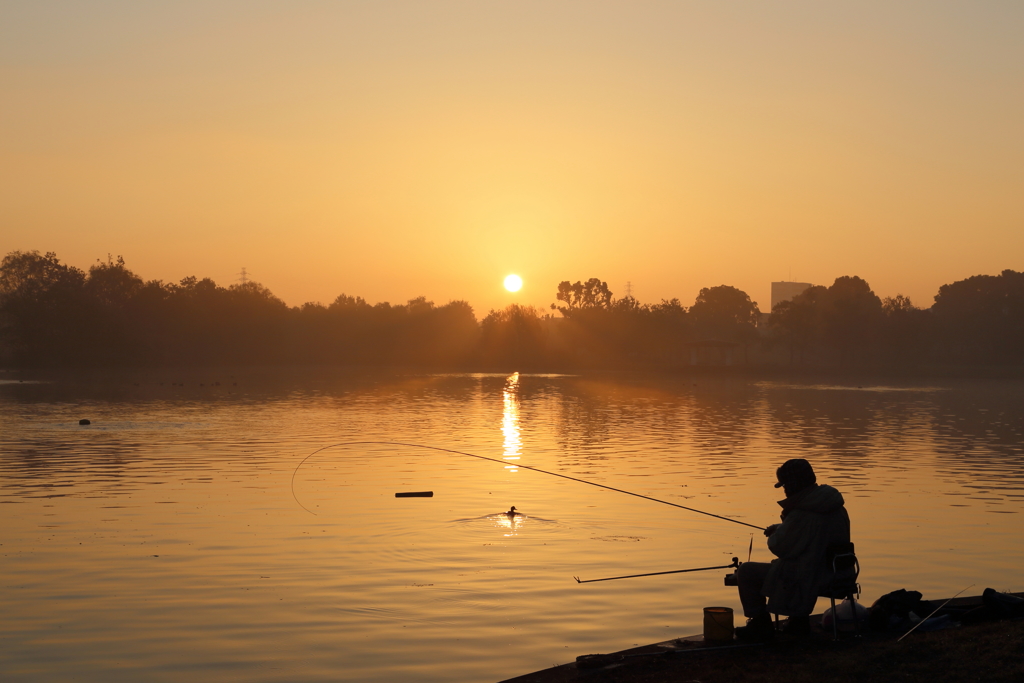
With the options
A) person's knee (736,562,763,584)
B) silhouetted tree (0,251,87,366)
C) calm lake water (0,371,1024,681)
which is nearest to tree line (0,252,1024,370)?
silhouetted tree (0,251,87,366)

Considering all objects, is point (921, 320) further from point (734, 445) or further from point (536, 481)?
point (536, 481)

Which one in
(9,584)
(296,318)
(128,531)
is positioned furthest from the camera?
(296,318)

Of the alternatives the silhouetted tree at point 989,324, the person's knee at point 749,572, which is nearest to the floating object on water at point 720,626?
the person's knee at point 749,572

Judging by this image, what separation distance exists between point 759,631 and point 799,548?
0.79 meters

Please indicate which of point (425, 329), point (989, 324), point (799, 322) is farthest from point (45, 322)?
point (989, 324)

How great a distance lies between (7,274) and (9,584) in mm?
136762

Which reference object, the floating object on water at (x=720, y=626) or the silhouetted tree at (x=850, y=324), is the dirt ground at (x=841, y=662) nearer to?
the floating object on water at (x=720, y=626)

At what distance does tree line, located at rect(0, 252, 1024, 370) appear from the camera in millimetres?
116125

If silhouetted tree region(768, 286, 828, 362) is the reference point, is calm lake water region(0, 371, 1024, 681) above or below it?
below

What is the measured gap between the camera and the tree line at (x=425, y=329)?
11612 cm

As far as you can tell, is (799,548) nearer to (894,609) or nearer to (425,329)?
(894,609)

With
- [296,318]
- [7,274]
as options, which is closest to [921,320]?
[296,318]

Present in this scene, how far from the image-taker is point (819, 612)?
10.7 meters

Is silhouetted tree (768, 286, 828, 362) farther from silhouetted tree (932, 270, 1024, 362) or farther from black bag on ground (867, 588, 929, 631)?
black bag on ground (867, 588, 929, 631)
